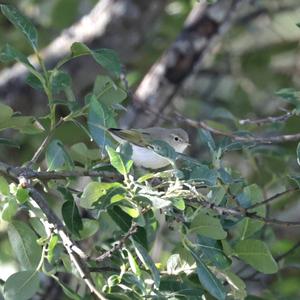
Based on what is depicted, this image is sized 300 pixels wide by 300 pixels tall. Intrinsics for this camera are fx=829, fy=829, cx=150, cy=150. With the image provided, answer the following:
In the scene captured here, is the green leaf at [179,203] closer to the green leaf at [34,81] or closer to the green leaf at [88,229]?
the green leaf at [88,229]

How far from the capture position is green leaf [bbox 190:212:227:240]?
83.4 inches

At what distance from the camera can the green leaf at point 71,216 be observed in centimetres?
231

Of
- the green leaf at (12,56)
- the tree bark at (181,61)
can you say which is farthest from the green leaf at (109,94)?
the tree bark at (181,61)

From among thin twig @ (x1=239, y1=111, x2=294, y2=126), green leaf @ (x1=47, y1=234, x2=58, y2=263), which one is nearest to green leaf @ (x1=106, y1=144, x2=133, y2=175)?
green leaf @ (x1=47, y1=234, x2=58, y2=263)

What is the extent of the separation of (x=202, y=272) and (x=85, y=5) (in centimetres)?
397

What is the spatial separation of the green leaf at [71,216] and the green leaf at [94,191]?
0.72 feet

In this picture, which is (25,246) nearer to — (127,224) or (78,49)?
(127,224)

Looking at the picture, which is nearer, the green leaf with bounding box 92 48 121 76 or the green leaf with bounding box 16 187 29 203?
the green leaf with bounding box 16 187 29 203

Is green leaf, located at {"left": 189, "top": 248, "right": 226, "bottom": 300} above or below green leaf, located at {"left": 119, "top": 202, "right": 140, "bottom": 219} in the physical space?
below

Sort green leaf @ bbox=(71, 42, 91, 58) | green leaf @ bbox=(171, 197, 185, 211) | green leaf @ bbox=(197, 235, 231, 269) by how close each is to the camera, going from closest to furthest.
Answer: green leaf @ bbox=(171, 197, 185, 211)
green leaf @ bbox=(197, 235, 231, 269)
green leaf @ bbox=(71, 42, 91, 58)

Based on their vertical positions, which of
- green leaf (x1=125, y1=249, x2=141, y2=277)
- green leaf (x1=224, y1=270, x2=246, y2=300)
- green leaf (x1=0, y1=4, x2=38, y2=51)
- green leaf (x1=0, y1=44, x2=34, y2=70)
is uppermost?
green leaf (x1=0, y1=4, x2=38, y2=51)

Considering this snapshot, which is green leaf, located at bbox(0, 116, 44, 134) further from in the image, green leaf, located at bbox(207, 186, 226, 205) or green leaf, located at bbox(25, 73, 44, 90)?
green leaf, located at bbox(207, 186, 226, 205)

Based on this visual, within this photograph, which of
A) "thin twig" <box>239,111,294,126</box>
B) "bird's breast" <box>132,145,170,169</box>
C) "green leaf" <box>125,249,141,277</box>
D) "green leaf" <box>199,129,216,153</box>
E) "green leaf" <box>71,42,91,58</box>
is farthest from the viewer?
"bird's breast" <box>132,145,170,169</box>

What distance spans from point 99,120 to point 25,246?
0.40 m
